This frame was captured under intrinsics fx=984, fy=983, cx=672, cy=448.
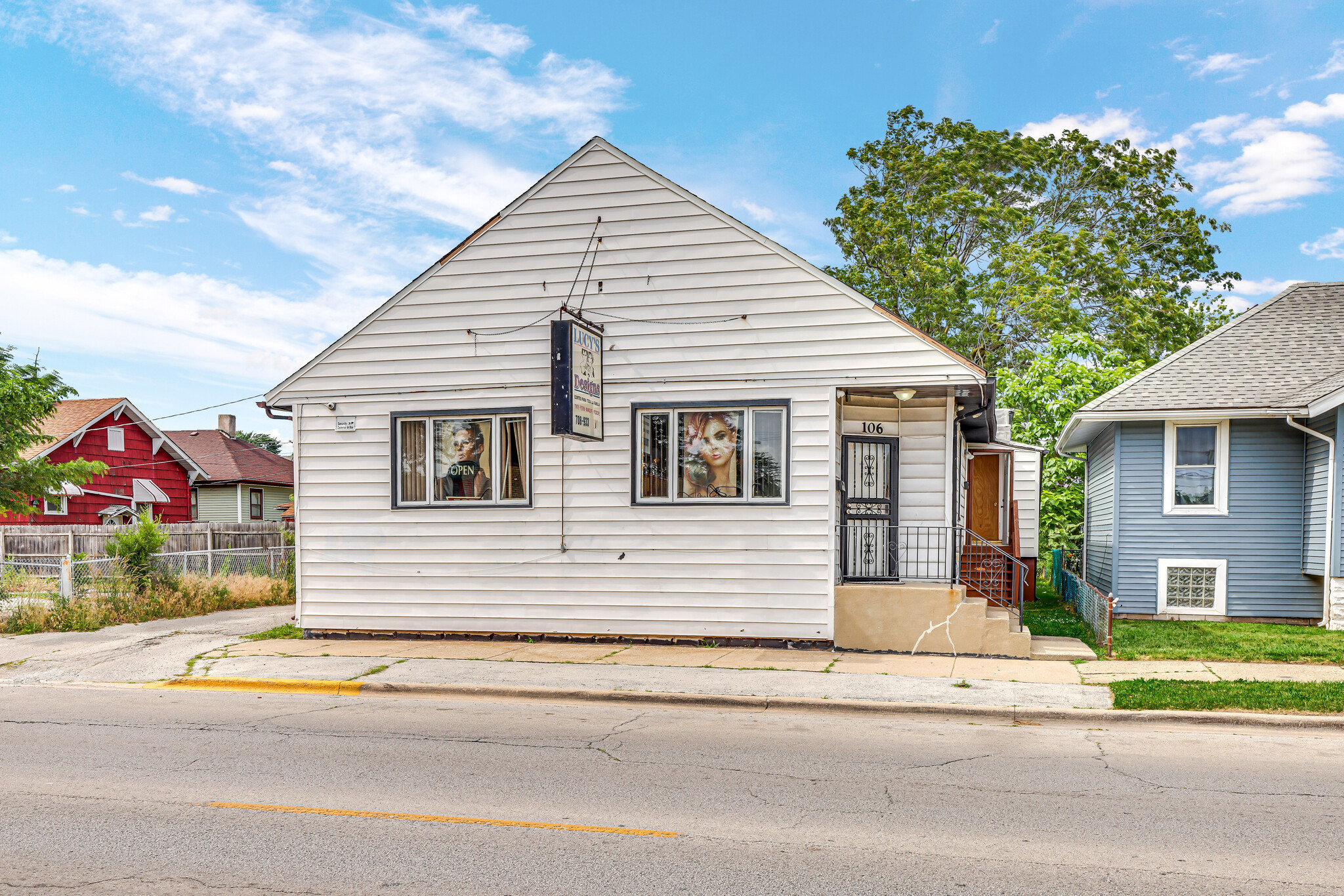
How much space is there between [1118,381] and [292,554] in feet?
74.0

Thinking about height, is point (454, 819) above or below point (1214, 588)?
above

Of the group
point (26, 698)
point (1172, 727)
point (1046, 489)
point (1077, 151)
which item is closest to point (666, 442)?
point (1172, 727)

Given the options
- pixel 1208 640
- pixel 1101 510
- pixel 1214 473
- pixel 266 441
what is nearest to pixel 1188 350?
pixel 1214 473

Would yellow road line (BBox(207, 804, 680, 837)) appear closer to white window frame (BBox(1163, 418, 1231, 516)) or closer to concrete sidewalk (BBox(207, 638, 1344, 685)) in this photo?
concrete sidewalk (BBox(207, 638, 1344, 685))

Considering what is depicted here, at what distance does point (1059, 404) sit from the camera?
28094mm

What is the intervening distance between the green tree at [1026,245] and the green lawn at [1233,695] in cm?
2468

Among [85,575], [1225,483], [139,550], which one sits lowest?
[85,575]

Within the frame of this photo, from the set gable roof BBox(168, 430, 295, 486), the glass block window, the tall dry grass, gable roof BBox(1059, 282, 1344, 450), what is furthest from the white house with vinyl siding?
gable roof BBox(168, 430, 295, 486)

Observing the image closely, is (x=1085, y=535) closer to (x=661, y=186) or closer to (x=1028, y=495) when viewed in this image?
(x=1028, y=495)

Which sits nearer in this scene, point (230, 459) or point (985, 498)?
point (985, 498)

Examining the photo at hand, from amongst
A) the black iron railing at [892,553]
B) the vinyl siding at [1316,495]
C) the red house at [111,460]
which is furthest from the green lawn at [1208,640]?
the red house at [111,460]

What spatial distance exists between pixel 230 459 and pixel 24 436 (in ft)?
68.9

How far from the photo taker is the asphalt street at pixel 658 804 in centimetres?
493

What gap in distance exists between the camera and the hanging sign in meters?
11.8
